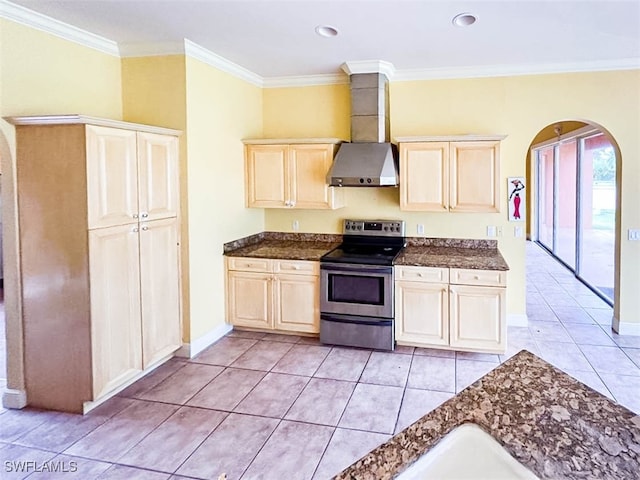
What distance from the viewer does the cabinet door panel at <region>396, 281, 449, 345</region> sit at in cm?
428

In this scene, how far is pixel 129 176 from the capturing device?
3.41 meters

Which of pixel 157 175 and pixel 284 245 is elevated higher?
pixel 157 175

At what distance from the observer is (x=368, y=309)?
441 cm

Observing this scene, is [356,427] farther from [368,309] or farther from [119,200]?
[119,200]

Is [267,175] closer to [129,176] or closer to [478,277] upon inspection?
[129,176]

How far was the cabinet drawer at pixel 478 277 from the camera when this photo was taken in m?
4.09

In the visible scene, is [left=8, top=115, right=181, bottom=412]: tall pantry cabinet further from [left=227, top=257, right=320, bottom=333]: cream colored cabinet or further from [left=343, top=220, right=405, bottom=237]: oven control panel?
[left=343, top=220, right=405, bottom=237]: oven control panel

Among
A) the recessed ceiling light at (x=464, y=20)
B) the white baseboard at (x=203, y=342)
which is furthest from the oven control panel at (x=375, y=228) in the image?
the recessed ceiling light at (x=464, y=20)

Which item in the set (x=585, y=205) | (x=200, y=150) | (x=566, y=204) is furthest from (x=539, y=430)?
(x=566, y=204)

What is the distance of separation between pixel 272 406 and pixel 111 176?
2022 millimetres

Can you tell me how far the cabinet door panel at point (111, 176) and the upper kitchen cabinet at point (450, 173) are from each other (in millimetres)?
2599

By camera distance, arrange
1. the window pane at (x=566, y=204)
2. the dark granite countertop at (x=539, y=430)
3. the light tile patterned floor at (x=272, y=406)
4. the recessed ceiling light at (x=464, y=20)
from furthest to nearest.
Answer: the window pane at (x=566, y=204)
the recessed ceiling light at (x=464, y=20)
the light tile patterned floor at (x=272, y=406)
the dark granite countertop at (x=539, y=430)

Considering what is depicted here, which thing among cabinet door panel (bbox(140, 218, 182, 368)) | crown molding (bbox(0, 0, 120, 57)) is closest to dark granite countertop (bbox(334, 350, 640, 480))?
cabinet door panel (bbox(140, 218, 182, 368))

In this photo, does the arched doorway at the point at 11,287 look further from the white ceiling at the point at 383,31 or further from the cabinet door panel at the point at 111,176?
the white ceiling at the point at 383,31
